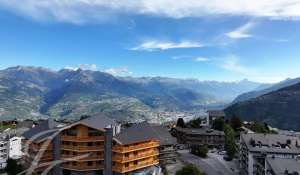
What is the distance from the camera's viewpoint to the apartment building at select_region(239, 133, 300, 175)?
7381 cm

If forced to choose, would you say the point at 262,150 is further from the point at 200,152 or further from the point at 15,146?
the point at 15,146

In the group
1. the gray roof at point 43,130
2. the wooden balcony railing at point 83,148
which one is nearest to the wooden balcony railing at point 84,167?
the wooden balcony railing at point 83,148

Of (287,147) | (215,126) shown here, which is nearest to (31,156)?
(287,147)

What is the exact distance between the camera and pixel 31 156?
2953 inches

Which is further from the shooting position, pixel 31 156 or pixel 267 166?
pixel 31 156

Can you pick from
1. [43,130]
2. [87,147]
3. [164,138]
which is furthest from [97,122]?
[164,138]

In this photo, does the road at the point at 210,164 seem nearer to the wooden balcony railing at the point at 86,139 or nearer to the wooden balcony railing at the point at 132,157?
the wooden balcony railing at the point at 132,157

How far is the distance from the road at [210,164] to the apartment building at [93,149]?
22.3m

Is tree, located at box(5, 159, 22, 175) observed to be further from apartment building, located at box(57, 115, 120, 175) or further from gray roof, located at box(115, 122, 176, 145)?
gray roof, located at box(115, 122, 176, 145)

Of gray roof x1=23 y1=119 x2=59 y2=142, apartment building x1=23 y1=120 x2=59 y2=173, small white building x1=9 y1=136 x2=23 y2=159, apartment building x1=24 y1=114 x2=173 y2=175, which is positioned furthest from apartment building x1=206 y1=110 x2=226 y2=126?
apartment building x1=23 y1=120 x2=59 y2=173

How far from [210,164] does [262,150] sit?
736 inches

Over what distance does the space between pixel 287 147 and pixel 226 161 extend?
2246 cm

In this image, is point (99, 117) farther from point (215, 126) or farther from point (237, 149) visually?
point (215, 126)

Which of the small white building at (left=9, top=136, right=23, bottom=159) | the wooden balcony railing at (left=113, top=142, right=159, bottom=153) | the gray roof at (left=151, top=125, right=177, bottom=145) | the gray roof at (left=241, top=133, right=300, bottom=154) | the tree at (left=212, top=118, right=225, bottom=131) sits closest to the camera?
the wooden balcony railing at (left=113, top=142, right=159, bottom=153)
